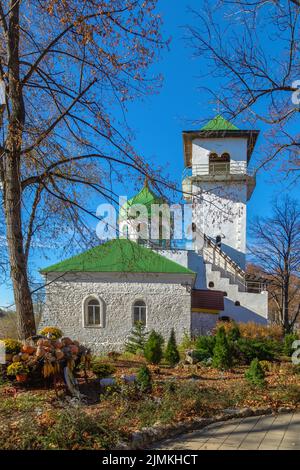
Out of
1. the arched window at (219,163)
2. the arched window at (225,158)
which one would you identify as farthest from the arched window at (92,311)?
the arched window at (225,158)

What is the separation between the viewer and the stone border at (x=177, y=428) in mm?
4891

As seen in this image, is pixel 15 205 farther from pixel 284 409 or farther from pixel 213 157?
pixel 213 157

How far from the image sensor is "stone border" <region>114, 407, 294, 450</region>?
4.89 meters

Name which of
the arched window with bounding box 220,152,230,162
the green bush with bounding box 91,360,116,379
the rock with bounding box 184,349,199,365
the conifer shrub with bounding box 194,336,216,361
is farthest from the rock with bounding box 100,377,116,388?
the arched window with bounding box 220,152,230,162

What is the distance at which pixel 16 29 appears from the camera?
8727 mm

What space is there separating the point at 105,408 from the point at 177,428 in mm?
1217

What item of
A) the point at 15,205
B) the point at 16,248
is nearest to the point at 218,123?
the point at 15,205

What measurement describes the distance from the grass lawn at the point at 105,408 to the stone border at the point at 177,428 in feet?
0.39

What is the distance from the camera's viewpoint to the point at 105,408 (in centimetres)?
616

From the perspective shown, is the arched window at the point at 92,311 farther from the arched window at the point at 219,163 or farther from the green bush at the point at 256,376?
the arched window at the point at 219,163

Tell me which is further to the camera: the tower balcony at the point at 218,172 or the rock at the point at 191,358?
the tower balcony at the point at 218,172

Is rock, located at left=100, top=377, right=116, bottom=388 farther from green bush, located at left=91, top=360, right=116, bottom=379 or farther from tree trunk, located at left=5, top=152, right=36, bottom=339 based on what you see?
tree trunk, located at left=5, top=152, right=36, bottom=339
